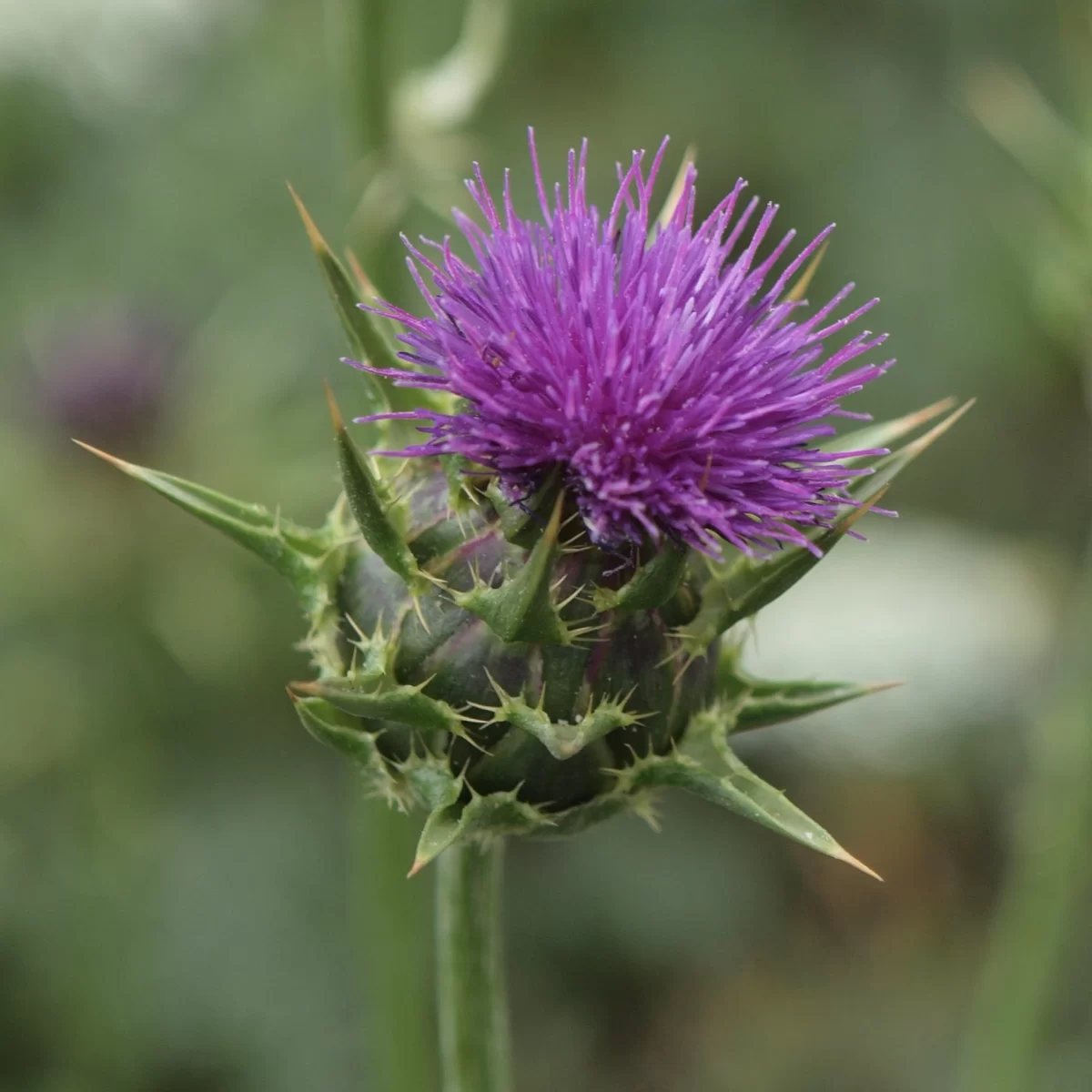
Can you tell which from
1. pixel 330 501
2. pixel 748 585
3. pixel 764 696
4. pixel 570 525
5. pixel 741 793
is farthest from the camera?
pixel 330 501

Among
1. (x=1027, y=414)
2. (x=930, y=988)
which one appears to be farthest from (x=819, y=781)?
(x=1027, y=414)

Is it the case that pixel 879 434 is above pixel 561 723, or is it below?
above

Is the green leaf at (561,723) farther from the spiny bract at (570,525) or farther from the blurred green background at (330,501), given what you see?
the blurred green background at (330,501)

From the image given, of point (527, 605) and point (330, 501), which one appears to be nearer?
point (527, 605)

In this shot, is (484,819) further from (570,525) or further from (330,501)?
(330,501)

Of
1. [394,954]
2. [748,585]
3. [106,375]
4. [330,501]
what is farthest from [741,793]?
[106,375]

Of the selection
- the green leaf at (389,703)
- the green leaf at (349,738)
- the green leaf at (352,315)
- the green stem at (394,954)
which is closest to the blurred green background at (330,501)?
the green stem at (394,954)
